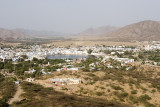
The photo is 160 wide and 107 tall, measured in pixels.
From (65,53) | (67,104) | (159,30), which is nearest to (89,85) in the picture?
(67,104)

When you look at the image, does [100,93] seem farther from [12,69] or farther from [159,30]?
[159,30]

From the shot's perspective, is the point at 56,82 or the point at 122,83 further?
the point at 56,82

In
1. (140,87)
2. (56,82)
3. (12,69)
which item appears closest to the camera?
(140,87)

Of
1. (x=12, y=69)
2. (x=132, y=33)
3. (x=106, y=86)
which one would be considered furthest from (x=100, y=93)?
(x=132, y=33)

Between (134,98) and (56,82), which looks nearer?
(134,98)

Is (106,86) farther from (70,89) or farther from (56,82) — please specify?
(56,82)

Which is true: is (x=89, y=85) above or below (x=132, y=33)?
below

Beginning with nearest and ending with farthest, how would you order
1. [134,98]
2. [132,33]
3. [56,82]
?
[134,98]
[56,82]
[132,33]

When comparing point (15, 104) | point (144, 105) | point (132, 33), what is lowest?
point (144, 105)

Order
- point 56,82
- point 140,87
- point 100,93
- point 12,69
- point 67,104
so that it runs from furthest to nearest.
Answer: point 12,69
point 56,82
point 140,87
point 100,93
point 67,104
